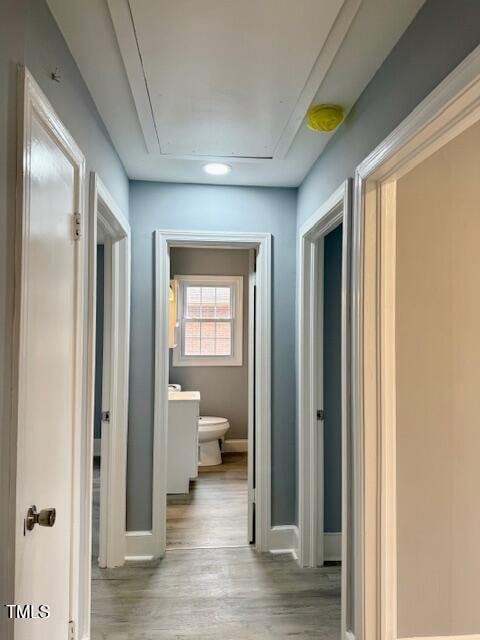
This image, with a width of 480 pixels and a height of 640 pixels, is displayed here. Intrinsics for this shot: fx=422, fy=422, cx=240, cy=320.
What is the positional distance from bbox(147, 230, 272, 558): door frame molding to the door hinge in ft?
3.72

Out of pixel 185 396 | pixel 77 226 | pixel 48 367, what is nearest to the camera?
pixel 48 367

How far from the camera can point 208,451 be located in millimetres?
4527

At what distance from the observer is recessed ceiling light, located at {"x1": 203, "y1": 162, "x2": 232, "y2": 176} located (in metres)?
2.40

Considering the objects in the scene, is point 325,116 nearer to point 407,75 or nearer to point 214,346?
point 407,75

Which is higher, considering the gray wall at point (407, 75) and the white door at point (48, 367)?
the gray wall at point (407, 75)

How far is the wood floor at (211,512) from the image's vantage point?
2865 mm

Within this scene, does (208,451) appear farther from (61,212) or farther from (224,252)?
(61,212)

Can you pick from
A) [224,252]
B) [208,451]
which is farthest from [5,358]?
[224,252]

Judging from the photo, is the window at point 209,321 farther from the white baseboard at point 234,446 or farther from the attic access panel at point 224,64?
the attic access panel at point 224,64

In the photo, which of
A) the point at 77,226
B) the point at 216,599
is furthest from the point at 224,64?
the point at 216,599

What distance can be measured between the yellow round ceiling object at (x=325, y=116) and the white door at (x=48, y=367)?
1.00m

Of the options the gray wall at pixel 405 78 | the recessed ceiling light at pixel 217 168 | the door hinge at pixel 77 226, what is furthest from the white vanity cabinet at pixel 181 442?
the door hinge at pixel 77 226

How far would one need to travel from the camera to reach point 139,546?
2.61 metres

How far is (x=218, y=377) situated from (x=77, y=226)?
144 inches
